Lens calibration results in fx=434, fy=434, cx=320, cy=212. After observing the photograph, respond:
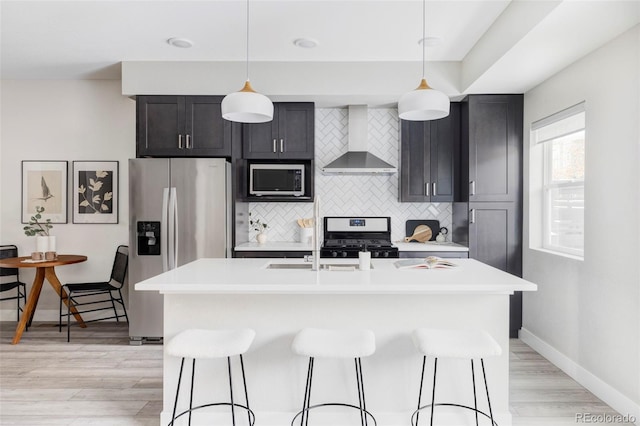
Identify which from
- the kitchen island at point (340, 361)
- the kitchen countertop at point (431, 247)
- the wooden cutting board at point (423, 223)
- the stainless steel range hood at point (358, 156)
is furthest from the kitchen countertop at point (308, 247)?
the kitchen island at point (340, 361)

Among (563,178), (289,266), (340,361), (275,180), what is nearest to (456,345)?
(340,361)

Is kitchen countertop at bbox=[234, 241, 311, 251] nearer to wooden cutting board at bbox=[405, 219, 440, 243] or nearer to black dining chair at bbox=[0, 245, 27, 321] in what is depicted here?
wooden cutting board at bbox=[405, 219, 440, 243]

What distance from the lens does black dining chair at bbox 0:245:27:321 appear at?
4.58 m

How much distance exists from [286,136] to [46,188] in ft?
8.93

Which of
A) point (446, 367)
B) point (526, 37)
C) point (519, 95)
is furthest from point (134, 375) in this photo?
point (519, 95)

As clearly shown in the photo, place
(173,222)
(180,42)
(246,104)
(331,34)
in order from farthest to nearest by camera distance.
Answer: (173,222) → (180,42) → (331,34) → (246,104)

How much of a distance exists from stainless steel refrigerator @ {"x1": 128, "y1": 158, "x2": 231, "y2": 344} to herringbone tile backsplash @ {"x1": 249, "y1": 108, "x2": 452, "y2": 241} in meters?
0.87

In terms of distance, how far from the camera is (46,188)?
4746mm

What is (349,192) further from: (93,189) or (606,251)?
(93,189)

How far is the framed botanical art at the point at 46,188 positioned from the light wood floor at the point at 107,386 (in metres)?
1.35

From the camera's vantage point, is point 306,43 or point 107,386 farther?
point 306,43

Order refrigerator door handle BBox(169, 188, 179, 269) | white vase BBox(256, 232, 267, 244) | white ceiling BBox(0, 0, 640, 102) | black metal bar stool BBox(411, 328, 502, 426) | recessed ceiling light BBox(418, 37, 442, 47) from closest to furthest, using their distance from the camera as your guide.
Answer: black metal bar stool BBox(411, 328, 502, 426) → white ceiling BBox(0, 0, 640, 102) → recessed ceiling light BBox(418, 37, 442, 47) → refrigerator door handle BBox(169, 188, 179, 269) → white vase BBox(256, 232, 267, 244)

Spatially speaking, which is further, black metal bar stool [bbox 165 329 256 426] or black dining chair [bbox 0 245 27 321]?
black dining chair [bbox 0 245 27 321]

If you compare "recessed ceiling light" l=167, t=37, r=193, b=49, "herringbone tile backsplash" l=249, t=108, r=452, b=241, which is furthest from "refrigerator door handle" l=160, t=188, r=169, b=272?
"recessed ceiling light" l=167, t=37, r=193, b=49
